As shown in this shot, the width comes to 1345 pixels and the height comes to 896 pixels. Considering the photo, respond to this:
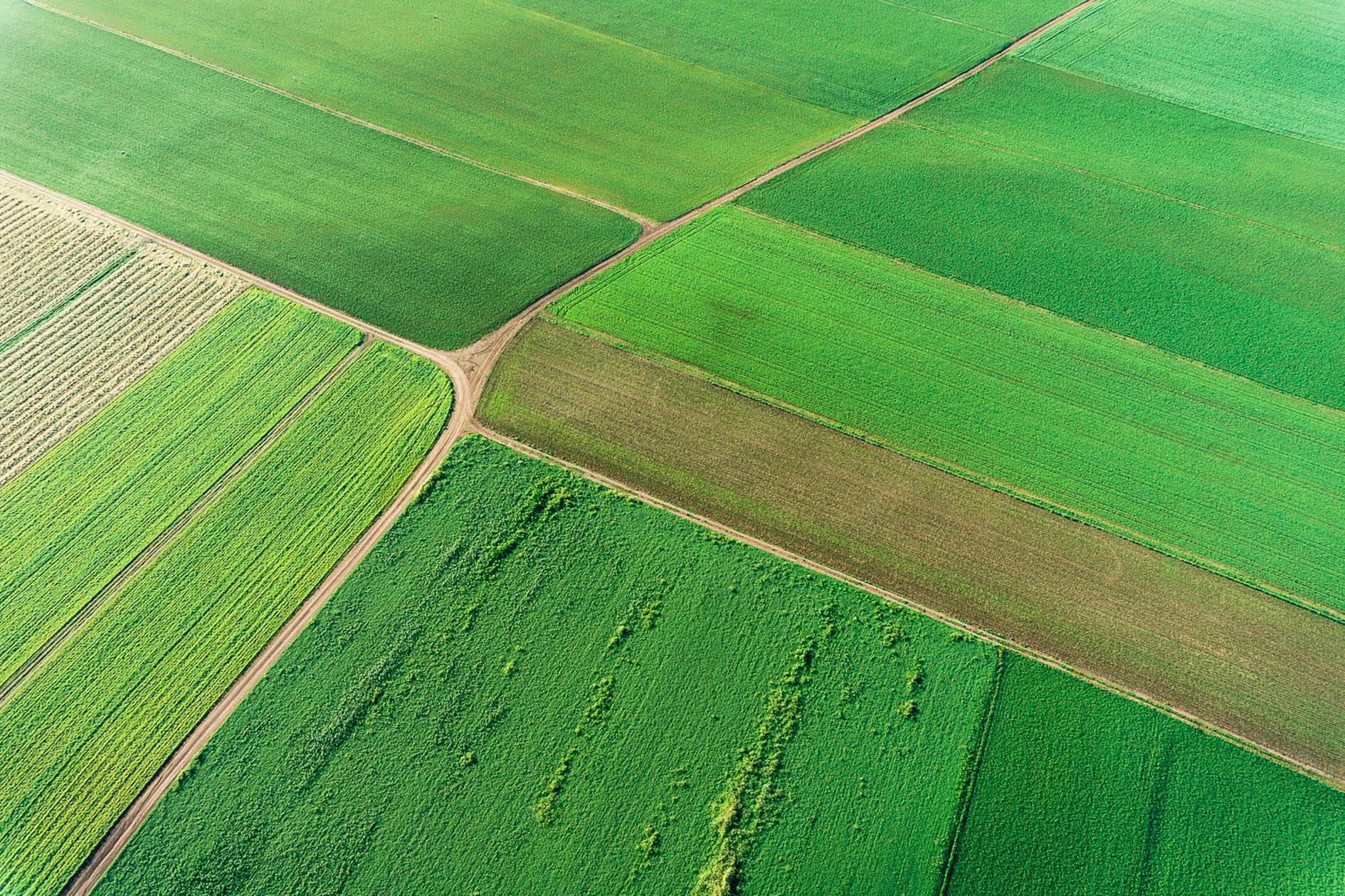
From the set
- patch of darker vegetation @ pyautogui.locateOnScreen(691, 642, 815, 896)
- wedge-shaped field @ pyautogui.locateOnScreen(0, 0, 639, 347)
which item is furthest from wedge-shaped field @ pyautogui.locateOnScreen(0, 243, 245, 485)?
patch of darker vegetation @ pyautogui.locateOnScreen(691, 642, 815, 896)

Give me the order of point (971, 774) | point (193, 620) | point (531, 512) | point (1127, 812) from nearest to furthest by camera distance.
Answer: point (1127, 812)
point (971, 774)
point (193, 620)
point (531, 512)

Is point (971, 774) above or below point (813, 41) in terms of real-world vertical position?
below

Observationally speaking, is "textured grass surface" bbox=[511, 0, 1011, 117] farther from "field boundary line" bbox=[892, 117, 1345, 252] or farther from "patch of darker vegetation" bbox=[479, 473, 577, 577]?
"patch of darker vegetation" bbox=[479, 473, 577, 577]

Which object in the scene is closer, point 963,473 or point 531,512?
point 531,512

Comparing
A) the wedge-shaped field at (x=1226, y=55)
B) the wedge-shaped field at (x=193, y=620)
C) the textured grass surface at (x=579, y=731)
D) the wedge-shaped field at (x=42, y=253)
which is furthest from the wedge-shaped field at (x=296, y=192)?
the wedge-shaped field at (x=1226, y=55)

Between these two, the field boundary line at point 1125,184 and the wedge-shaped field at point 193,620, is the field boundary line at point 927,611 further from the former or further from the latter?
the field boundary line at point 1125,184

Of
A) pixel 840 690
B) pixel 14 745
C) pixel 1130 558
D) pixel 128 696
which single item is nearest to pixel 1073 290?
pixel 1130 558

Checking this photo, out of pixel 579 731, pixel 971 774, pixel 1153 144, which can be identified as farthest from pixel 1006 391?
pixel 1153 144

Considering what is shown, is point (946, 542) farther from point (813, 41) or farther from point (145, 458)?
point (813, 41)

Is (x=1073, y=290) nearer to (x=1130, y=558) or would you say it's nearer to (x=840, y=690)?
(x=1130, y=558)
